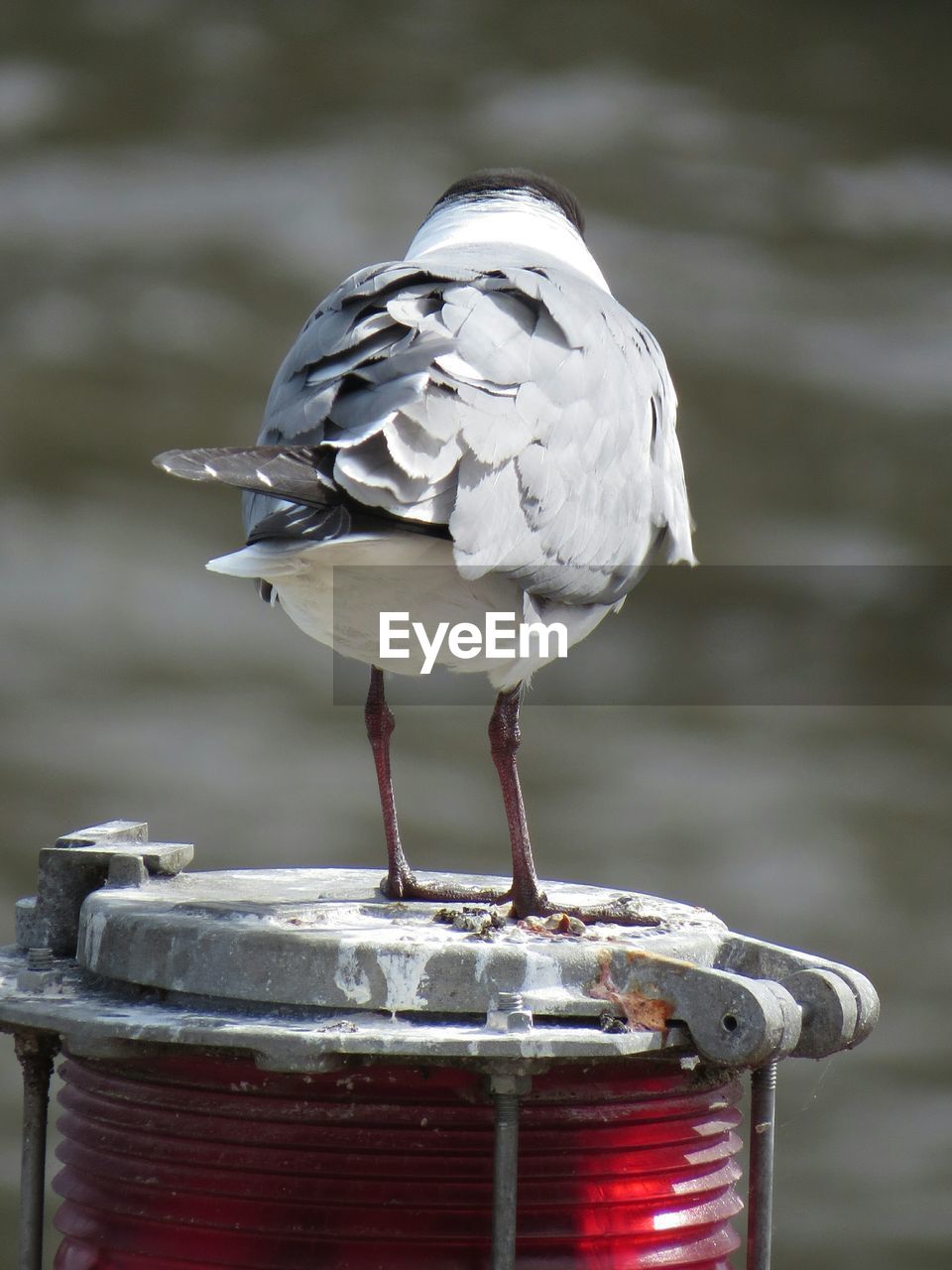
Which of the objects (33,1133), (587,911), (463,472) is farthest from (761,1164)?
(463,472)

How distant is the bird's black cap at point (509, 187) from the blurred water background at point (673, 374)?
1.74ft

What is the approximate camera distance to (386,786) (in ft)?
7.34

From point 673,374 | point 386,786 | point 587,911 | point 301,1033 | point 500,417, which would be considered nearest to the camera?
point 301,1033

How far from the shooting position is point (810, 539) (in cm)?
327

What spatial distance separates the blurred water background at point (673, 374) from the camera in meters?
3.20

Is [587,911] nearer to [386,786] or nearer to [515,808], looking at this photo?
[515,808]

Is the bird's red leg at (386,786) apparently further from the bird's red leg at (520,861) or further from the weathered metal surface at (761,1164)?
the weathered metal surface at (761,1164)

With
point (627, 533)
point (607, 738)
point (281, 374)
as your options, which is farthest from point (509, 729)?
point (607, 738)

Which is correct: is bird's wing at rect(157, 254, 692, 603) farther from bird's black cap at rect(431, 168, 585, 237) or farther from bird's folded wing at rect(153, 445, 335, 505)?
bird's black cap at rect(431, 168, 585, 237)

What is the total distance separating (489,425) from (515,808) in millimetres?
474

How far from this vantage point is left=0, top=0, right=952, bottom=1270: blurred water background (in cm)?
320

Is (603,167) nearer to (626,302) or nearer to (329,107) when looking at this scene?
(626,302)

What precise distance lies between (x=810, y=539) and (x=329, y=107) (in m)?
1.21

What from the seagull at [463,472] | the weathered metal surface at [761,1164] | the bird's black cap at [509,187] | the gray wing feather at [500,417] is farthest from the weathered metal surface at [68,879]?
the bird's black cap at [509,187]
